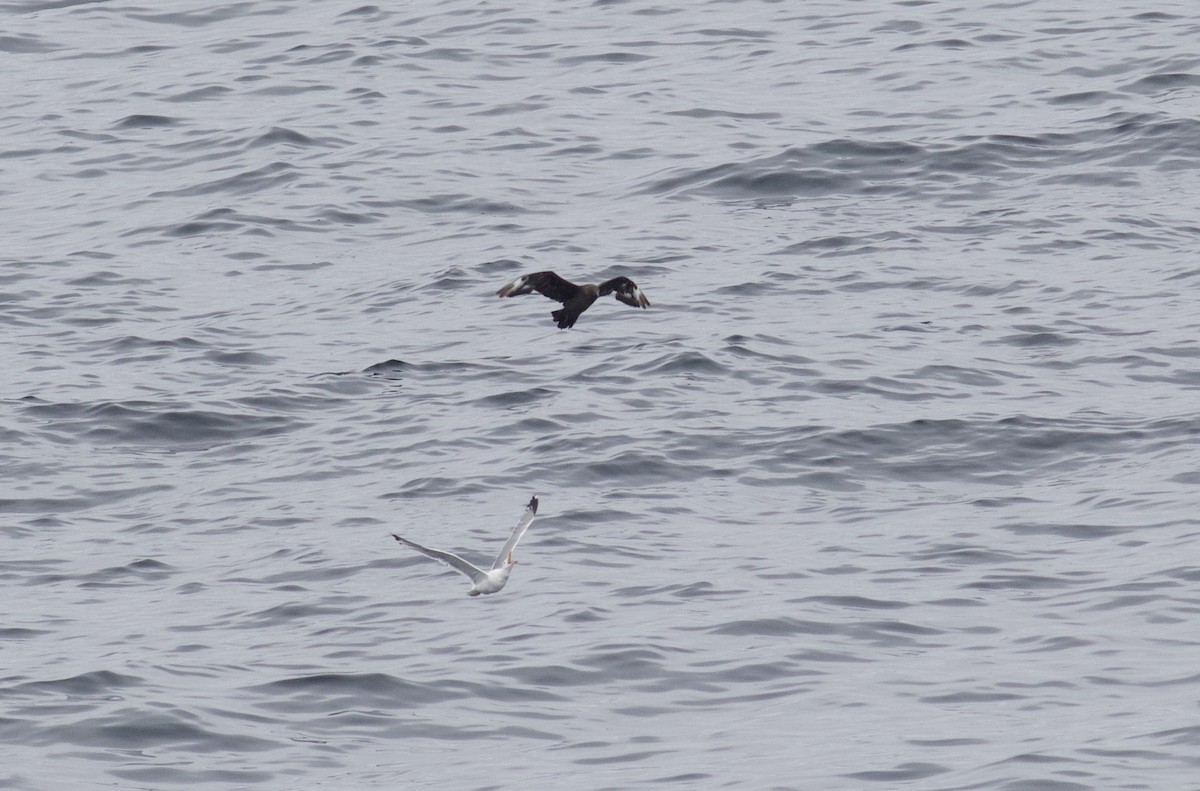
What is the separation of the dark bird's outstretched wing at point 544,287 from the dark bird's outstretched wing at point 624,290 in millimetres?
290

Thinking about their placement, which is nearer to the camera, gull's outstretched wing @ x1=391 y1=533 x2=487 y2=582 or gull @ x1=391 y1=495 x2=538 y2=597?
gull's outstretched wing @ x1=391 y1=533 x2=487 y2=582

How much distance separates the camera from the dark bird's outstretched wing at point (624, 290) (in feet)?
48.0

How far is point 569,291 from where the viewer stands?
15031 mm

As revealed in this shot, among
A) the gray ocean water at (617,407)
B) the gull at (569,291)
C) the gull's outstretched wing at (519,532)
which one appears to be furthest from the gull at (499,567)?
the gull at (569,291)

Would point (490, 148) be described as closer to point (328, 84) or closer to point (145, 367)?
point (328, 84)

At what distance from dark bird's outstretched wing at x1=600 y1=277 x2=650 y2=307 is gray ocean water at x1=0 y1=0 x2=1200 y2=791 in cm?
213

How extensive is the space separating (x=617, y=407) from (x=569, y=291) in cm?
393

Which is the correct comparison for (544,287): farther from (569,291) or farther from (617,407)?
(617,407)

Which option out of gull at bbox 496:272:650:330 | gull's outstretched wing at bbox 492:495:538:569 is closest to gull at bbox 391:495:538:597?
gull's outstretched wing at bbox 492:495:538:569

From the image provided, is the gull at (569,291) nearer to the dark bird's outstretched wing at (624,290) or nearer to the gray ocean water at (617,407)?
the dark bird's outstretched wing at (624,290)

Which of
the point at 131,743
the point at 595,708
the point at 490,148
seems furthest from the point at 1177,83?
the point at 131,743

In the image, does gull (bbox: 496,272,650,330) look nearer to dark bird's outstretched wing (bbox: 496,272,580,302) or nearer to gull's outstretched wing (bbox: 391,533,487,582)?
dark bird's outstretched wing (bbox: 496,272,580,302)

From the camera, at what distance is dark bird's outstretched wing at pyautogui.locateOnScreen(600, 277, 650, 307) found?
48.0 ft

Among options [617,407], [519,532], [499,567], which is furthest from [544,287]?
[617,407]
